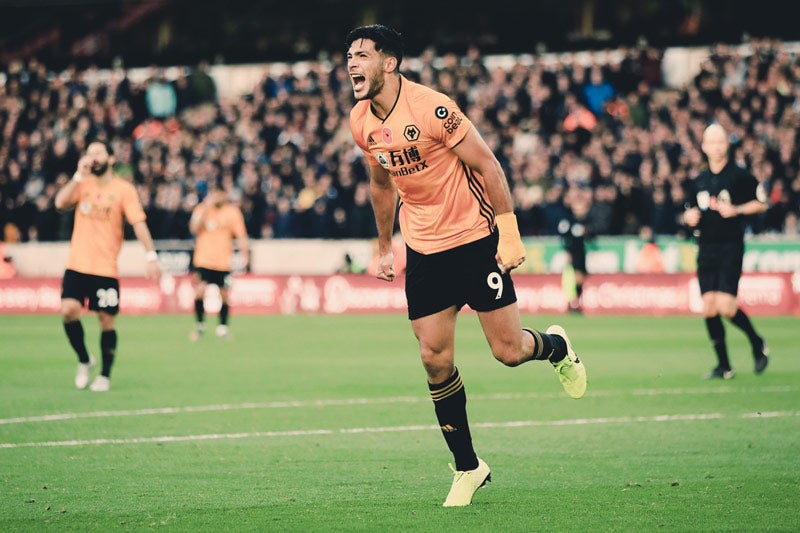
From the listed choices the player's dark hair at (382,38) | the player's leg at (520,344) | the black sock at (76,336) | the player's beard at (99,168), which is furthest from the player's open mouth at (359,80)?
the black sock at (76,336)

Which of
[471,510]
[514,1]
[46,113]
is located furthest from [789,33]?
[471,510]

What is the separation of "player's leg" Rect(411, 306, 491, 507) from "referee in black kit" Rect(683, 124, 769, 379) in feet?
21.8

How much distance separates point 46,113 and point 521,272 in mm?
14500

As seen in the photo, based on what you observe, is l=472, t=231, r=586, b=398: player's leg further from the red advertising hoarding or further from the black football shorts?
the red advertising hoarding

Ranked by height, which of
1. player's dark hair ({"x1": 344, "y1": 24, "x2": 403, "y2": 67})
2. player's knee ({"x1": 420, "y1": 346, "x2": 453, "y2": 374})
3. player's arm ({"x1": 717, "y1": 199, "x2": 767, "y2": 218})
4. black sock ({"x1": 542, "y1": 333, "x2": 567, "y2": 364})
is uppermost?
player's dark hair ({"x1": 344, "y1": 24, "x2": 403, "y2": 67})

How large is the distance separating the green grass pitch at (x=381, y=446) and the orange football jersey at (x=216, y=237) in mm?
4347

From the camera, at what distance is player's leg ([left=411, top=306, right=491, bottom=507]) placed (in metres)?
7.23

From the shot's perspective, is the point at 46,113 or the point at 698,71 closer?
the point at 698,71

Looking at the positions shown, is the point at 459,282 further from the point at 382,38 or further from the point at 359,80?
the point at 382,38

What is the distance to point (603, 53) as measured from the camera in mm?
33625

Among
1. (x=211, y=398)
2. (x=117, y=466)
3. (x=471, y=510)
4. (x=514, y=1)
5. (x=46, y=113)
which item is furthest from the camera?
(x=514, y=1)

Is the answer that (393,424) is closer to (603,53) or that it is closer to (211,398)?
(211,398)

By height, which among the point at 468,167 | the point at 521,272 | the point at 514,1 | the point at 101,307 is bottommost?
the point at 521,272

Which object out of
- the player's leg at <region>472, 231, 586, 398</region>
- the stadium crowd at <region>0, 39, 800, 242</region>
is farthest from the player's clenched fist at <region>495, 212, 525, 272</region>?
the stadium crowd at <region>0, 39, 800, 242</region>
